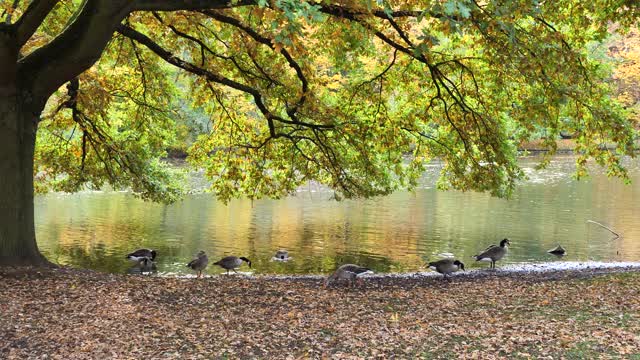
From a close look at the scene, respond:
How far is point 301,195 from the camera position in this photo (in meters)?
42.3

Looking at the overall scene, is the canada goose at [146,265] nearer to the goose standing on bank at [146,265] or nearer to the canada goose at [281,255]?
the goose standing on bank at [146,265]

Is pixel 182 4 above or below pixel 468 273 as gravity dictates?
above

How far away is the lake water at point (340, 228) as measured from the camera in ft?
76.2

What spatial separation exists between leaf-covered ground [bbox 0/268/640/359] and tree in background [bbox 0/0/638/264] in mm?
2685

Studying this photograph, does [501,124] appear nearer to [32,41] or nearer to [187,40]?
[187,40]

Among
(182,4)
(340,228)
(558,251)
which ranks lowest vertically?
(558,251)

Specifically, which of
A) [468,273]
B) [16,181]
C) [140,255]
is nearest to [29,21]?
[16,181]

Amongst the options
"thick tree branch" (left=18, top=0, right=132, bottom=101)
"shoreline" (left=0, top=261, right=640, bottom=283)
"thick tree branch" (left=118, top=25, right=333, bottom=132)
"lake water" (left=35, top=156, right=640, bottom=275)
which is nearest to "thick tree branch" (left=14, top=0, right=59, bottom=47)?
"thick tree branch" (left=18, top=0, right=132, bottom=101)

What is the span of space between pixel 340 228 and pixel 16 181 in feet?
62.3

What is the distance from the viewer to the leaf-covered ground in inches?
314

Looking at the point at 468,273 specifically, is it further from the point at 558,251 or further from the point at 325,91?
the point at 325,91

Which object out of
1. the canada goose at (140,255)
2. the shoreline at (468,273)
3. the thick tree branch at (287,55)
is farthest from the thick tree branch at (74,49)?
the canada goose at (140,255)

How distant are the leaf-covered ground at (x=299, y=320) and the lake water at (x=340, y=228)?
8454 mm

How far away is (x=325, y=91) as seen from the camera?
17391 millimetres
